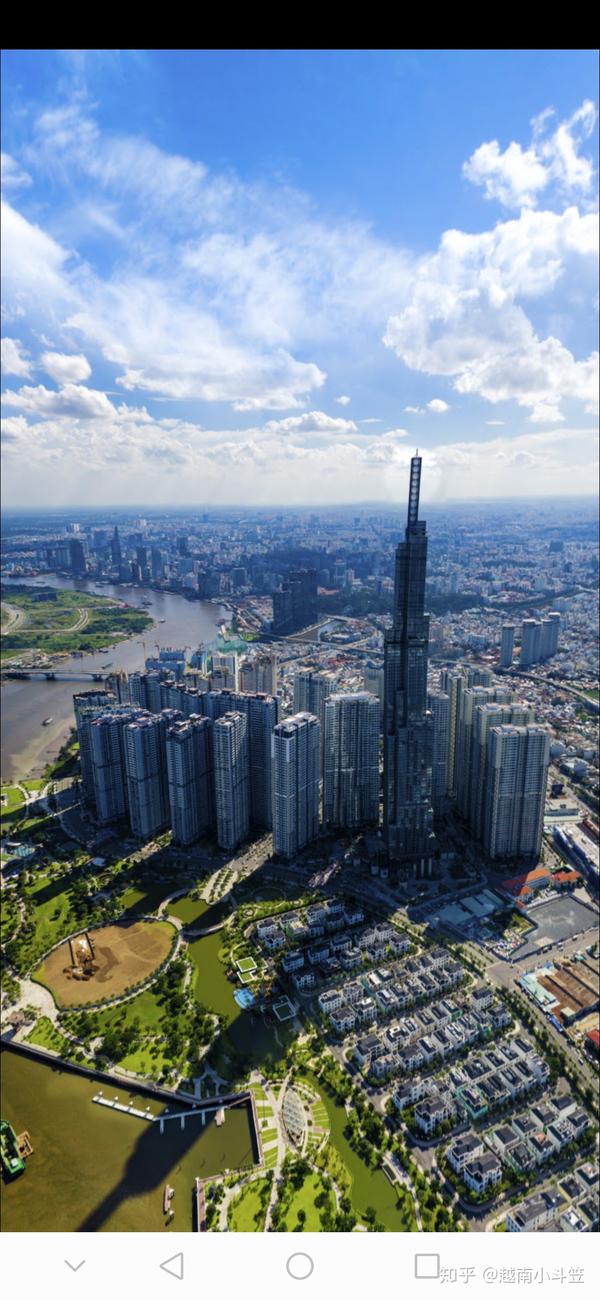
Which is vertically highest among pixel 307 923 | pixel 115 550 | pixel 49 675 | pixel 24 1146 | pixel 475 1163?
pixel 115 550

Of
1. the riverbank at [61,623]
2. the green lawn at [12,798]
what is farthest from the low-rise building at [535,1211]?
the riverbank at [61,623]

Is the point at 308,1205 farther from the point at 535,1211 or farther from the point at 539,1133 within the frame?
the point at 539,1133

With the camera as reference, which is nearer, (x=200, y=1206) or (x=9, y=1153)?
(x=200, y=1206)

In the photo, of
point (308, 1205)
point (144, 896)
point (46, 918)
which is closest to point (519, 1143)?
point (308, 1205)

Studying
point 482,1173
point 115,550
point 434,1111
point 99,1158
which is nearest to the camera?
point 482,1173

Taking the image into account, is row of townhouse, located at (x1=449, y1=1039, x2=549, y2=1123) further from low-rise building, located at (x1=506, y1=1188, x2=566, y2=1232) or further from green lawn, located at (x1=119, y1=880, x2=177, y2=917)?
green lawn, located at (x1=119, y1=880, x2=177, y2=917)

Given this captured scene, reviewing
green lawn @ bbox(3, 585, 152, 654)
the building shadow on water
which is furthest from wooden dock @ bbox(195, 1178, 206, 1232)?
green lawn @ bbox(3, 585, 152, 654)

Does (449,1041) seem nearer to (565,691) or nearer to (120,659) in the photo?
(565,691)
